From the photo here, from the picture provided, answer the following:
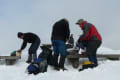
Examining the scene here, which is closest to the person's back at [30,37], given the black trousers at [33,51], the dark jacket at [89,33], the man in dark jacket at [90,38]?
the black trousers at [33,51]

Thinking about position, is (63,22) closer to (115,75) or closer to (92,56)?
(92,56)

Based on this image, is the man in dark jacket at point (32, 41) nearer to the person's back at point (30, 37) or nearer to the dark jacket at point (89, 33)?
the person's back at point (30, 37)

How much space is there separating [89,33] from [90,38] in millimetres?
170

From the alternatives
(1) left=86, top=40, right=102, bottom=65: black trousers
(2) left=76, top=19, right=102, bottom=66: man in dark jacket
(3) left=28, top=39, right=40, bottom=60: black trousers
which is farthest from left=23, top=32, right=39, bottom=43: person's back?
(1) left=86, top=40, right=102, bottom=65: black trousers

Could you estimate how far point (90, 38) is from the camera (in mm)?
7020

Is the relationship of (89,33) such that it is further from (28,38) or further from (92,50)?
(28,38)

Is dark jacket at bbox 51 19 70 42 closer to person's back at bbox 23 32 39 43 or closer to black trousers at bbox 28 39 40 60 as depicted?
black trousers at bbox 28 39 40 60

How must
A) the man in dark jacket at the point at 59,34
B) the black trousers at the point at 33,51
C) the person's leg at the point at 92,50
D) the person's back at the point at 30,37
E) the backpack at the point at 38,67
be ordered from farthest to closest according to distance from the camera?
1. the person's back at the point at 30,37
2. the black trousers at the point at 33,51
3. the person's leg at the point at 92,50
4. the man in dark jacket at the point at 59,34
5. the backpack at the point at 38,67

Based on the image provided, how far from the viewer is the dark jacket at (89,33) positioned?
A: 6.93m

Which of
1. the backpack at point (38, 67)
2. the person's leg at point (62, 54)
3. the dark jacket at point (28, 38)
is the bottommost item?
the backpack at point (38, 67)

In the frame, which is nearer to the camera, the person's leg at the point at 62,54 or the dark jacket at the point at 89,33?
the person's leg at the point at 62,54

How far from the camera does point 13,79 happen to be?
5734 millimetres

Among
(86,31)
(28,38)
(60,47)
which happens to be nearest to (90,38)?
(86,31)

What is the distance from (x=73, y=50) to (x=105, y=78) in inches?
135
